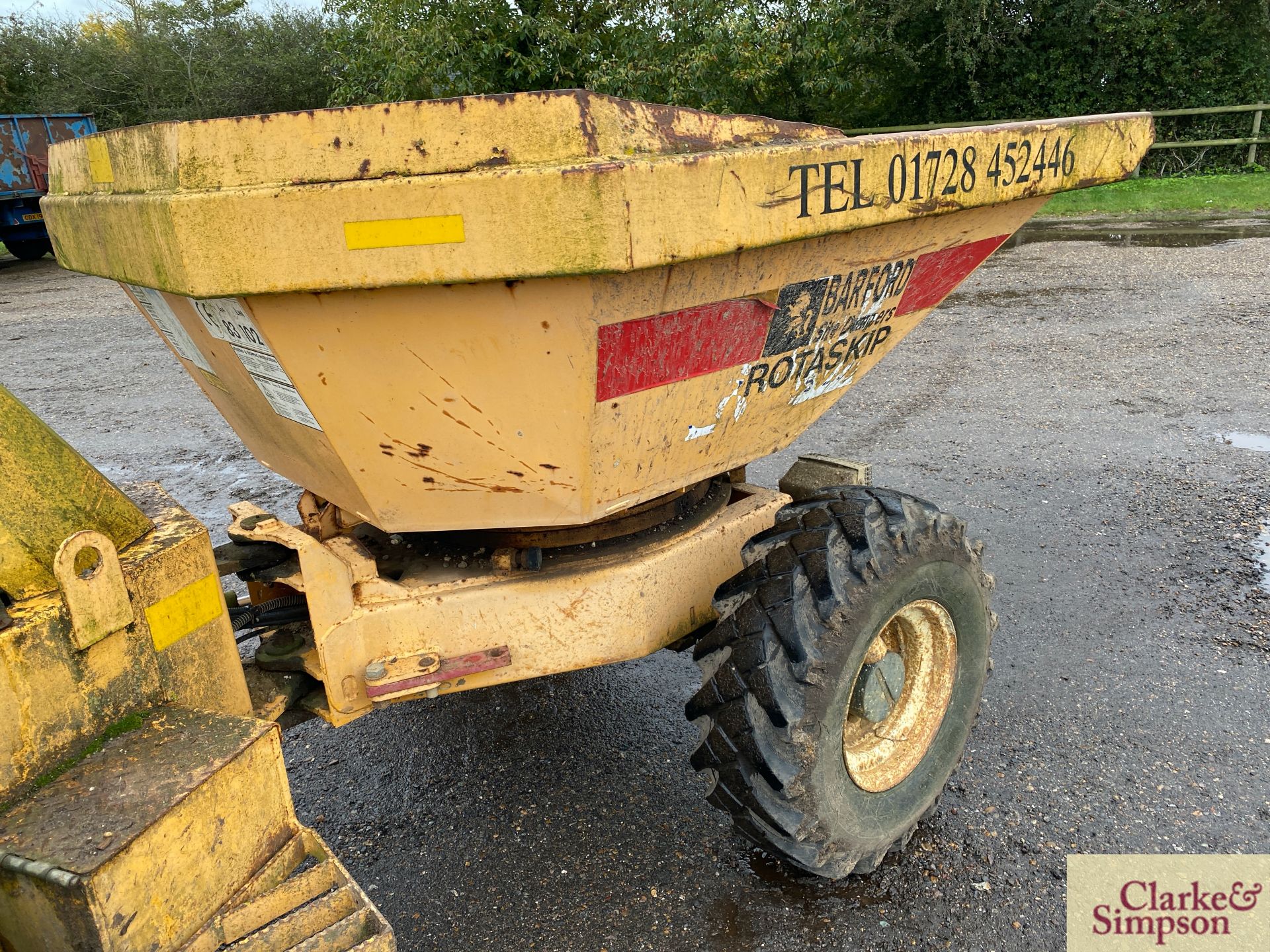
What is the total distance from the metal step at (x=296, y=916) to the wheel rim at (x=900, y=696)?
1.11 meters

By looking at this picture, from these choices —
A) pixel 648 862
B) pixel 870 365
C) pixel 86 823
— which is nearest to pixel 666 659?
pixel 648 862

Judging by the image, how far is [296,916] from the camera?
150 centimetres

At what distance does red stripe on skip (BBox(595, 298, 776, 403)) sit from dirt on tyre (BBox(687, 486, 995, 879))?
1.51ft

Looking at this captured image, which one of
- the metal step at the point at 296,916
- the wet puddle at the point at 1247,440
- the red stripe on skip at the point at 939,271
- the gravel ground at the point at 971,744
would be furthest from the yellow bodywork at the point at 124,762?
the wet puddle at the point at 1247,440

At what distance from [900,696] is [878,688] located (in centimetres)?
22

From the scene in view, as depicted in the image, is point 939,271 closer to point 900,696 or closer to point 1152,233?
point 900,696

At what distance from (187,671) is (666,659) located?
6.13 feet

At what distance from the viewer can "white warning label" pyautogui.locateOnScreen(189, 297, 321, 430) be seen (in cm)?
161

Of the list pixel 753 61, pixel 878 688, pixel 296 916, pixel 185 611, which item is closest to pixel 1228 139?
pixel 753 61

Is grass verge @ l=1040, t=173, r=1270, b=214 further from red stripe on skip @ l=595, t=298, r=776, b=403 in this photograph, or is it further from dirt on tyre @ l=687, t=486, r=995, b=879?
red stripe on skip @ l=595, t=298, r=776, b=403

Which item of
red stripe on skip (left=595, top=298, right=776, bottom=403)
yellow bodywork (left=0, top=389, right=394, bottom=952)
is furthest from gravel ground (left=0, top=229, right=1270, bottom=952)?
→ red stripe on skip (left=595, top=298, right=776, bottom=403)

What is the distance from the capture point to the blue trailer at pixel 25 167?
47.4 ft

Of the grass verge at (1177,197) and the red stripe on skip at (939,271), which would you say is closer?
the red stripe on skip at (939,271)

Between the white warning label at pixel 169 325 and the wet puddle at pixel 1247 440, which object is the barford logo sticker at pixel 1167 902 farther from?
the wet puddle at pixel 1247 440
